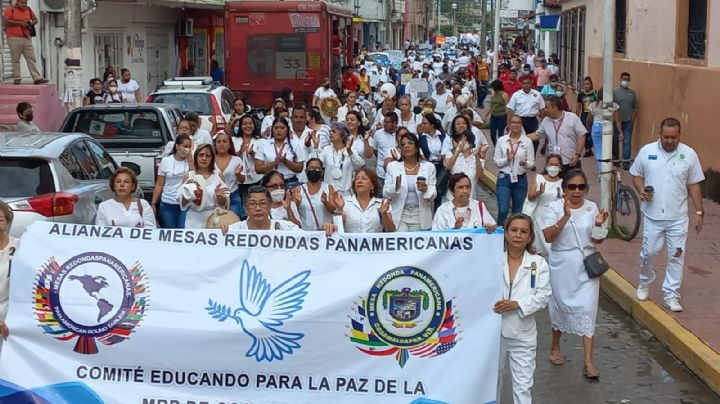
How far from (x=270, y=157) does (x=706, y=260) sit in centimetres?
493

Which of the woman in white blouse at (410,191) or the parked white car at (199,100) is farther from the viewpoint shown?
the parked white car at (199,100)

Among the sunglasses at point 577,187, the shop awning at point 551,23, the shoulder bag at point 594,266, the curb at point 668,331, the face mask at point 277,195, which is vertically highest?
the shop awning at point 551,23

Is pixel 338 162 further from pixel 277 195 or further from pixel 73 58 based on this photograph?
pixel 73 58

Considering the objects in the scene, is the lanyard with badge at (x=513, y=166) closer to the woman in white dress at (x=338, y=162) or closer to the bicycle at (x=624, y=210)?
the bicycle at (x=624, y=210)

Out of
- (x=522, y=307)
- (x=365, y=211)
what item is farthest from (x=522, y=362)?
(x=365, y=211)

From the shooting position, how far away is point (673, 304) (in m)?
10.1

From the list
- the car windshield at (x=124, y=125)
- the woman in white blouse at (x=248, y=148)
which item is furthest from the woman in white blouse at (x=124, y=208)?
the car windshield at (x=124, y=125)

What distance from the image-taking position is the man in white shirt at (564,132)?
13.9 meters

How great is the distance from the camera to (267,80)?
89.0 ft

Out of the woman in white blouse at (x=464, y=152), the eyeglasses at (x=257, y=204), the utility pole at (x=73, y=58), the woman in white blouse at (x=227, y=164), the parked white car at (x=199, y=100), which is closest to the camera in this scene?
the eyeglasses at (x=257, y=204)

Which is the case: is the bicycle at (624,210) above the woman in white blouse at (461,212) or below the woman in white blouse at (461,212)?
below

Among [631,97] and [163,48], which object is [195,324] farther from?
[163,48]

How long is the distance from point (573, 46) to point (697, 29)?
13864 mm

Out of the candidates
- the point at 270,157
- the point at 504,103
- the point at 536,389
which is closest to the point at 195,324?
the point at 536,389
